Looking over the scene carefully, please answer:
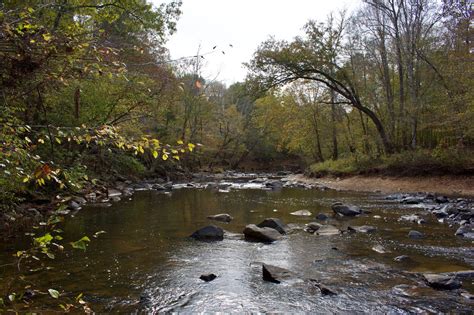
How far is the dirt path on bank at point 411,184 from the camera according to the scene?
1855cm

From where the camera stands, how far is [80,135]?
3113mm

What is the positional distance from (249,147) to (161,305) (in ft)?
175

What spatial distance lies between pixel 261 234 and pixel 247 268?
2340 mm

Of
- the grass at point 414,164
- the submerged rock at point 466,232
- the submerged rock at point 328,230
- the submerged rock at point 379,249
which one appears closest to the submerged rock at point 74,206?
the submerged rock at point 328,230

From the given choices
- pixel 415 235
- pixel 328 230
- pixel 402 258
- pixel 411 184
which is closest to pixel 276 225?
pixel 328 230

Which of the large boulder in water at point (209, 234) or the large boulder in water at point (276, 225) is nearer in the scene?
the large boulder in water at point (209, 234)

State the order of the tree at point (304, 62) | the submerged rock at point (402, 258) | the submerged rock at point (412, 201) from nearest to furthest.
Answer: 1. the submerged rock at point (402, 258)
2. the submerged rock at point (412, 201)
3. the tree at point (304, 62)

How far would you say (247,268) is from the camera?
6.81 meters

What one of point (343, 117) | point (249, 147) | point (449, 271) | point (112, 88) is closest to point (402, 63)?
point (343, 117)

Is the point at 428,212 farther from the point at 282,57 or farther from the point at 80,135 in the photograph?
the point at 282,57

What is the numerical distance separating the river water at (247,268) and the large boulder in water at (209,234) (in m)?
0.27

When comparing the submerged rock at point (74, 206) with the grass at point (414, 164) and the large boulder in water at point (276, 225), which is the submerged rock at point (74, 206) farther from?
the grass at point (414, 164)

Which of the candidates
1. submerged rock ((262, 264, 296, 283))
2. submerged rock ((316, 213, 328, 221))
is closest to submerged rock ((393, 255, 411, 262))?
submerged rock ((262, 264, 296, 283))

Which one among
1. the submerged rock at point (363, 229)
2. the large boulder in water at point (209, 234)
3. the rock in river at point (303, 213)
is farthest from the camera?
the rock in river at point (303, 213)
